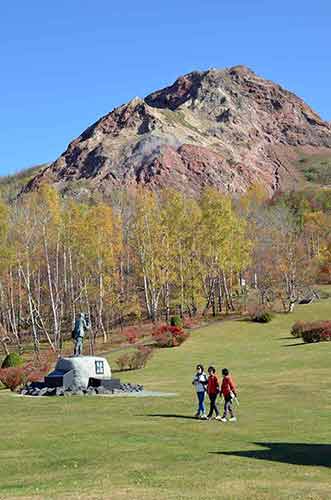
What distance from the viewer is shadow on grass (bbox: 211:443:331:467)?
563 inches

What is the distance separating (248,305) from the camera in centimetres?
7038

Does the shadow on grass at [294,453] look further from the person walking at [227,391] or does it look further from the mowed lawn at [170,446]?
the person walking at [227,391]

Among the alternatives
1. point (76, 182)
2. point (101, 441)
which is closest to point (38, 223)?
point (101, 441)

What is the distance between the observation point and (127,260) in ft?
250

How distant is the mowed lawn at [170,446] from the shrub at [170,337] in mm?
18243

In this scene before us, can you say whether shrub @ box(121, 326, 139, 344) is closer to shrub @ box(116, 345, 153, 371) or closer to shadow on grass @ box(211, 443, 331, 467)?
shrub @ box(116, 345, 153, 371)

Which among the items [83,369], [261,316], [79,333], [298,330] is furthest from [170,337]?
[83,369]

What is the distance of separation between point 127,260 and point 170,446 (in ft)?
198

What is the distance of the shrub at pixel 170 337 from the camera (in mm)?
52500

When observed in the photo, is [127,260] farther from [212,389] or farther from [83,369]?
[212,389]

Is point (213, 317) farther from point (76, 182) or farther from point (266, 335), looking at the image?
point (76, 182)

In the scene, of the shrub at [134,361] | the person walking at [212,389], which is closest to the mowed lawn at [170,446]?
the person walking at [212,389]

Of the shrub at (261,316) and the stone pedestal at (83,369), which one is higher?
the shrub at (261,316)

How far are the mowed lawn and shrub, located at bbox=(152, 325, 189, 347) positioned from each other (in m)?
18.2
